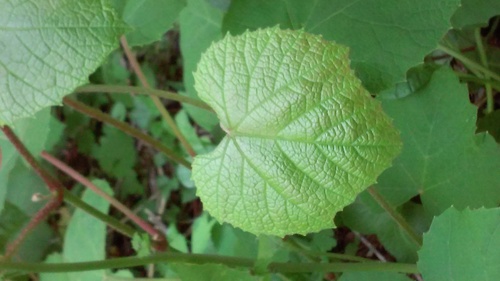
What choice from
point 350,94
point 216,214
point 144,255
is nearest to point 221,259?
point 144,255

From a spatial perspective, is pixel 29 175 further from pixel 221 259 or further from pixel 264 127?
pixel 264 127

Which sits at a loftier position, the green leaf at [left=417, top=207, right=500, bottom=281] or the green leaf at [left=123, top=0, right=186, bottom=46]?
the green leaf at [left=123, top=0, right=186, bottom=46]

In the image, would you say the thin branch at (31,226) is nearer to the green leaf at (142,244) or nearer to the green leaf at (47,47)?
the green leaf at (142,244)

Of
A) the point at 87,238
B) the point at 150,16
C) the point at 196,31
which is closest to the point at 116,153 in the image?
the point at 87,238

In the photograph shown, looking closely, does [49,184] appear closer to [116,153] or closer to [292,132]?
[292,132]

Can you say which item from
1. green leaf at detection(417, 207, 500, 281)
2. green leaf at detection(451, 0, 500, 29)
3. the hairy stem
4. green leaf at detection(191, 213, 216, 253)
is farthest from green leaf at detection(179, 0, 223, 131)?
green leaf at detection(417, 207, 500, 281)

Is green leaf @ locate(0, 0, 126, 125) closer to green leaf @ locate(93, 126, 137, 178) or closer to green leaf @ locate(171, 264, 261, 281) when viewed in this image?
green leaf @ locate(171, 264, 261, 281)
